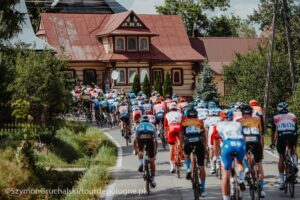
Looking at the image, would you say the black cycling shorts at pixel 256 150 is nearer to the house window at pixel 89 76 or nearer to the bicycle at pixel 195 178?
the bicycle at pixel 195 178

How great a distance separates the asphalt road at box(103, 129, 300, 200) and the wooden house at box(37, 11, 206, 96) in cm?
3562

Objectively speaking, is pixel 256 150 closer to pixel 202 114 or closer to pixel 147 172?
pixel 147 172

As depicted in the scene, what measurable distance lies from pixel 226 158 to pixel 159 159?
9.84m

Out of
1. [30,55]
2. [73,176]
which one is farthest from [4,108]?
[73,176]

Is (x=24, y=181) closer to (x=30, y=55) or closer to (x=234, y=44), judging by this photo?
(x=30, y=55)

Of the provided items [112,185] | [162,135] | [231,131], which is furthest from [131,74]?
[231,131]

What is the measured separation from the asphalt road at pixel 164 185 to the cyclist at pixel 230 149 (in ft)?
6.44

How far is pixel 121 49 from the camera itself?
57.2 m

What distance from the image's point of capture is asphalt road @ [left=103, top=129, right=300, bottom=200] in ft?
48.9

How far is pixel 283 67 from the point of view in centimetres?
3722

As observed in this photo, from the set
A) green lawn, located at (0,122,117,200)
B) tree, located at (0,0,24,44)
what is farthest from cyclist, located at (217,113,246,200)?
tree, located at (0,0,24,44)

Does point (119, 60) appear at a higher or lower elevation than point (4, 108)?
higher

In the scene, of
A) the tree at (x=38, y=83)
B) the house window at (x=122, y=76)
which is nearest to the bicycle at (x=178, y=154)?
the tree at (x=38, y=83)

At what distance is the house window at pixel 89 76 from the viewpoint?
5733 centimetres
